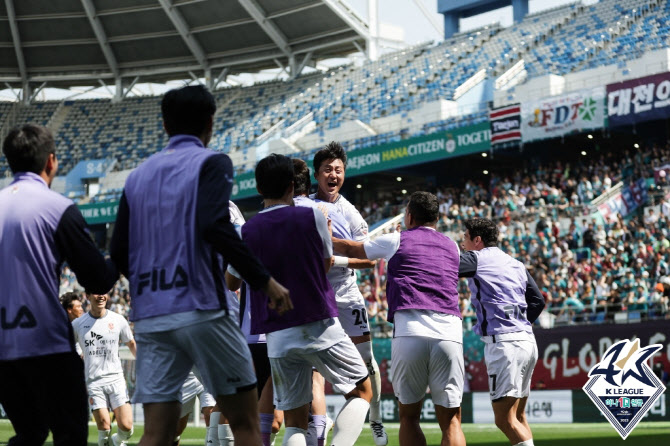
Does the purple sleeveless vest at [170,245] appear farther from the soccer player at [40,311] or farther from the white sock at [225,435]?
the white sock at [225,435]

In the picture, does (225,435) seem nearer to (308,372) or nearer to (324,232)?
(308,372)

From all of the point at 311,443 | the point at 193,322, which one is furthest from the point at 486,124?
the point at 193,322

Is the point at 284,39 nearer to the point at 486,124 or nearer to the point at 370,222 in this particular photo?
the point at 370,222

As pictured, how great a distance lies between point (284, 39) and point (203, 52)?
4.90 meters

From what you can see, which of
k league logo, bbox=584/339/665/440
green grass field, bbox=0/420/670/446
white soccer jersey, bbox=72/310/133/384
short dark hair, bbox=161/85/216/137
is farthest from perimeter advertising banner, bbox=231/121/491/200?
short dark hair, bbox=161/85/216/137

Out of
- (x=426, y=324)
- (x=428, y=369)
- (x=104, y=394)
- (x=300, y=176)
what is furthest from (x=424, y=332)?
(x=104, y=394)

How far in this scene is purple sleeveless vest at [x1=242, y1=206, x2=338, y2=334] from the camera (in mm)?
6109

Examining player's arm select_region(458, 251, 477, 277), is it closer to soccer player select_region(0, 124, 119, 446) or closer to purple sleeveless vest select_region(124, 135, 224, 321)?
purple sleeveless vest select_region(124, 135, 224, 321)

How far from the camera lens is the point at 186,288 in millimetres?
4895

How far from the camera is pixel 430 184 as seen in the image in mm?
39281

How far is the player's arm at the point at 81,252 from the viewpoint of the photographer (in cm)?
495

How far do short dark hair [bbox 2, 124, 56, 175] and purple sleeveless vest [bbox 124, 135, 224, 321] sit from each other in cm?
48

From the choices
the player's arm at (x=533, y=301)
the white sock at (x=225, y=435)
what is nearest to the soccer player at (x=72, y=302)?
the white sock at (x=225, y=435)

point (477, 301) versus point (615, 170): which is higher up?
point (615, 170)
